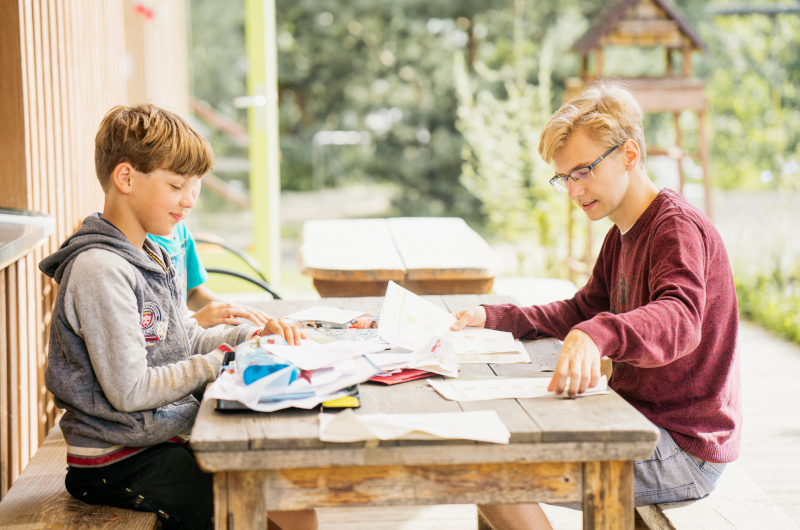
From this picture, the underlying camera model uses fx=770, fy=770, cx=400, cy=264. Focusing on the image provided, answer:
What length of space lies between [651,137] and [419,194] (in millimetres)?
3702

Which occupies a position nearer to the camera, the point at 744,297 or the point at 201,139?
the point at 201,139

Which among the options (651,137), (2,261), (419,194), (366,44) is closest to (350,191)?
(419,194)

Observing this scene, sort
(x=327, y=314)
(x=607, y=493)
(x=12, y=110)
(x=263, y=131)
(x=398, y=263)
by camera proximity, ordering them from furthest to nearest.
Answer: (x=263, y=131) → (x=398, y=263) → (x=12, y=110) → (x=327, y=314) → (x=607, y=493)

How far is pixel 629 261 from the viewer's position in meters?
2.03

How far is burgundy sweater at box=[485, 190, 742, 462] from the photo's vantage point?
1682 mm

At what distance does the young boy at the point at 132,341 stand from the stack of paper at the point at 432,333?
245 mm

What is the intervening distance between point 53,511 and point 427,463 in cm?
90

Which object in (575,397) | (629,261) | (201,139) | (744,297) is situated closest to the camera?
(575,397)

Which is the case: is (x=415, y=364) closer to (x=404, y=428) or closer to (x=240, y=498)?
(x=404, y=428)

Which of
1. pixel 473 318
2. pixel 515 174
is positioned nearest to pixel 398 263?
pixel 473 318

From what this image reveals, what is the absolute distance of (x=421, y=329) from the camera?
6.69 ft

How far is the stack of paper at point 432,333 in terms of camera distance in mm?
1913

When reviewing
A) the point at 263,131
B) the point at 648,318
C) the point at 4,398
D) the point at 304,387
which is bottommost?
the point at 4,398

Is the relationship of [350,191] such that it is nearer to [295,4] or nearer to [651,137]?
[295,4]
